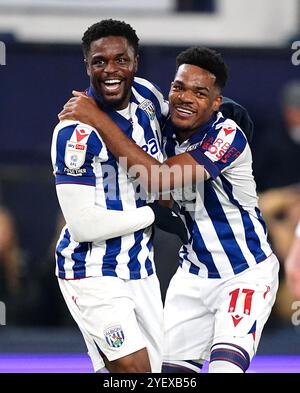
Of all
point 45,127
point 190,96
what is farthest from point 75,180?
point 45,127

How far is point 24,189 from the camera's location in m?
9.85

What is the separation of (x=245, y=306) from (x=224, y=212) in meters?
0.45

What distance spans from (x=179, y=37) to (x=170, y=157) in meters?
5.65

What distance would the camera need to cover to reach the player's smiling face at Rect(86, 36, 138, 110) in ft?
17.6

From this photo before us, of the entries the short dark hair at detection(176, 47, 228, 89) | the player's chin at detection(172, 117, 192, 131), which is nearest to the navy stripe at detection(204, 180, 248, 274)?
the player's chin at detection(172, 117, 192, 131)

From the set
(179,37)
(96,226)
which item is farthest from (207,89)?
(179,37)

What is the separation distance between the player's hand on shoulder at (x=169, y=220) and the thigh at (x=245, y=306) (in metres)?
0.32

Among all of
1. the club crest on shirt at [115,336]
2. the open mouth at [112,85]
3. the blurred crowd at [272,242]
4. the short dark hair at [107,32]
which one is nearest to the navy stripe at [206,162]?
the open mouth at [112,85]

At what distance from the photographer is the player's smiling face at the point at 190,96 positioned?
219 inches

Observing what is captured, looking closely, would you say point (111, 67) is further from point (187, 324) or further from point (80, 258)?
point (187, 324)

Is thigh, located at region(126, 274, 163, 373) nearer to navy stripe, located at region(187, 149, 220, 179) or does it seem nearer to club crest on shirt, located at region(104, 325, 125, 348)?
club crest on shirt, located at region(104, 325, 125, 348)

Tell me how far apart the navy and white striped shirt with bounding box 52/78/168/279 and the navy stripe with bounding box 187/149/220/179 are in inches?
7.1

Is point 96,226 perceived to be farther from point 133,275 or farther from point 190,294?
point 190,294

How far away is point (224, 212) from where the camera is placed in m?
5.75
